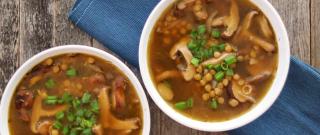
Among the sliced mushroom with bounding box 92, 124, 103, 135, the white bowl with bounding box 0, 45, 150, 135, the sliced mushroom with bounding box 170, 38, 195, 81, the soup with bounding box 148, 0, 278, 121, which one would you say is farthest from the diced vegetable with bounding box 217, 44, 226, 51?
the sliced mushroom with bounding box 92, 124, 103, 135

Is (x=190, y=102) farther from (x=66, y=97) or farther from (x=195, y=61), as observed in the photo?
(x=66, y=97)

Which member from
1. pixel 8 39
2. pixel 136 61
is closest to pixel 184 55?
pixel 136 61

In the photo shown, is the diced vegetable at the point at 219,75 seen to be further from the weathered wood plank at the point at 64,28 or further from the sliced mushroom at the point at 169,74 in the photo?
A: the weathered wood plank at the point at 64,28

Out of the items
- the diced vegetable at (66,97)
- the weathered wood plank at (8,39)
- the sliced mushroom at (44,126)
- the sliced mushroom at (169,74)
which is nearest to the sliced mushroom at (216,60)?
the sliced mushroom at (169,74)

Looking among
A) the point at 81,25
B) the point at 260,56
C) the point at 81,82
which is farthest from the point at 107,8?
the point at 260,56

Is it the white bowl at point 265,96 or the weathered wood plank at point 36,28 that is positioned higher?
the weathered wood plank at point 36,28

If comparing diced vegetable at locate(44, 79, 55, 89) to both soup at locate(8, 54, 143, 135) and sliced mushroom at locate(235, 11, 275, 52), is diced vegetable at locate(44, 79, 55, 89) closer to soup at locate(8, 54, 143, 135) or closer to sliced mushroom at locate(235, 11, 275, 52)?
soup at locate(8, 54, 143, 135)
